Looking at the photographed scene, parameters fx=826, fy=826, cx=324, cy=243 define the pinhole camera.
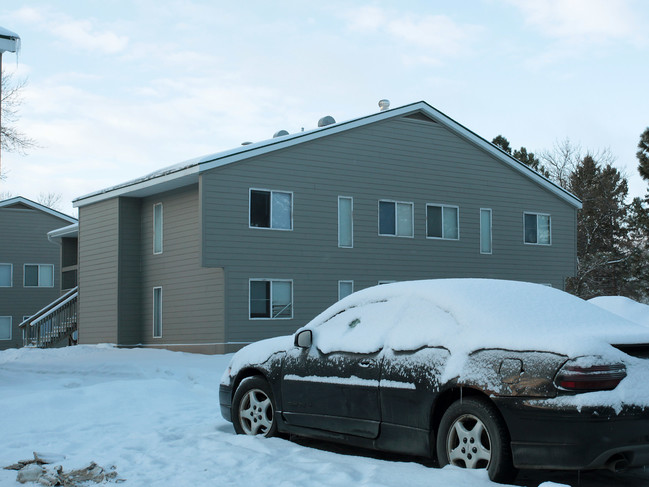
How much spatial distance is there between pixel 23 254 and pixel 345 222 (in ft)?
73.2

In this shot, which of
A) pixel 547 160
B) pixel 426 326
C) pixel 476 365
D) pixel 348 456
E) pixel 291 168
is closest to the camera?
pixel 476 365

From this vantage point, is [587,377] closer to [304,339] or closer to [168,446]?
[304,339]

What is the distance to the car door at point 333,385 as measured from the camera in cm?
707

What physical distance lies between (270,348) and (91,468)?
2.17 metres

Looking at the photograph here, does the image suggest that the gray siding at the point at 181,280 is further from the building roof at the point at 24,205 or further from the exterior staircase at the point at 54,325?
the building roof at the point at 24,205

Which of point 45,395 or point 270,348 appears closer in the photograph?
point 270,348

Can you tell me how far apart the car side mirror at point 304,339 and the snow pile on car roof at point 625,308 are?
10009mm

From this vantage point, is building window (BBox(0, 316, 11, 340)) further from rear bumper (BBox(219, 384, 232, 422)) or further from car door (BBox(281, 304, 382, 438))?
car door (BBox(281, 304, 382, 438))

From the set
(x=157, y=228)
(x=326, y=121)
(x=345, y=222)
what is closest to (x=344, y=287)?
(x=345, y=222)

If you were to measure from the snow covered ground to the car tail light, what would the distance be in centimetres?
68

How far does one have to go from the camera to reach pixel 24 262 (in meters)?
40.2

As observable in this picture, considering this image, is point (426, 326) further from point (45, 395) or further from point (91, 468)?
point (45, 395)

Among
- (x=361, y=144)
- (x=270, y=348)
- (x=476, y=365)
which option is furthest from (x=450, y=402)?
(x=361, y=144)

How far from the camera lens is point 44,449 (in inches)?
318
